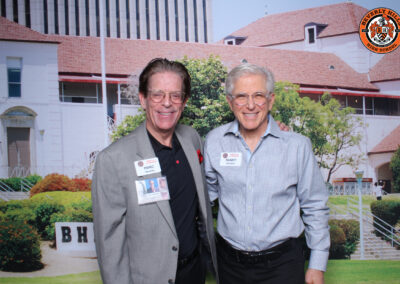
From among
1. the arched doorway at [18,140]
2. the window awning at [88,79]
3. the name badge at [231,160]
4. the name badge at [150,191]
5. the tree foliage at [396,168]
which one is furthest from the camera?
the tree foliage at [396,168]

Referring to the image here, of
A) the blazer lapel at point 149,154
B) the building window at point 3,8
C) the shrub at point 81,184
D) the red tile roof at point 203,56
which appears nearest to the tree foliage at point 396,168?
the red tile roof at point 203,56

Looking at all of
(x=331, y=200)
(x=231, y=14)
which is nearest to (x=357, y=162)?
(x=331, y=200)

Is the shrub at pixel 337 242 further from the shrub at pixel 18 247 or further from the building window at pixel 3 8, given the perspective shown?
the building window at pixel 3 8

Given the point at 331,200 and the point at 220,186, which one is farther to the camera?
the point at 331,200

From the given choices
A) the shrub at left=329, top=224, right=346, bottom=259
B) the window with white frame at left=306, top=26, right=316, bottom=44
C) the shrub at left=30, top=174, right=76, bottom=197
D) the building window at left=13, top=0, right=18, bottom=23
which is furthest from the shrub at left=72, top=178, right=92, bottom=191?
the window with white frame at left=306, top=26, right=316, bottom=44

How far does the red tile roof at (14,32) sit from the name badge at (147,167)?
2909 mm

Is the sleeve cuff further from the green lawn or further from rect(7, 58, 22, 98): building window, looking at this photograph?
rect(7, 58, 22, 98): building window

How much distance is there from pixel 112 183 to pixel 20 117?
8.99ft

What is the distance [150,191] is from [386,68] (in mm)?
3831

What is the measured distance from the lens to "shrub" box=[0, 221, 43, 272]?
165 inches

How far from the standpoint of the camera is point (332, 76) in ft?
15.3

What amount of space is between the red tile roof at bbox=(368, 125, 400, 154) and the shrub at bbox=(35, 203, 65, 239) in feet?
11.6

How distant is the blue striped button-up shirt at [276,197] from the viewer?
207cm

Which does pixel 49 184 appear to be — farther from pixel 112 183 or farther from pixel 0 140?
pixel 112 183
